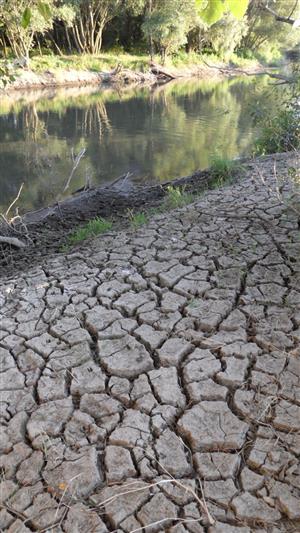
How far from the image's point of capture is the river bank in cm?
2098

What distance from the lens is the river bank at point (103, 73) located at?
21.0m

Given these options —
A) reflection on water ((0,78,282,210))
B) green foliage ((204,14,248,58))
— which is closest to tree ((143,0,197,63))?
green foliage ((204,14,248,58))

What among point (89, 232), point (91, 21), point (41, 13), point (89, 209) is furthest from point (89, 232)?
point (91, 21)

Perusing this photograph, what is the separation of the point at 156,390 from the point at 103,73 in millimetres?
24652

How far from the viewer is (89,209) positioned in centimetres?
673

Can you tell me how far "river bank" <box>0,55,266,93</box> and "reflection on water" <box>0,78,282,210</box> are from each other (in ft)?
5.39

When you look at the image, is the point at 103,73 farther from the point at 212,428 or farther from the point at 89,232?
the point at 212,428

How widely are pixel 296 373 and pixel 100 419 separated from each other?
1129mm

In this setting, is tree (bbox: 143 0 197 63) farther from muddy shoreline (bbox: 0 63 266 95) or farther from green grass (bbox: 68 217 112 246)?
green grass (bbox: 68 217 112 246)

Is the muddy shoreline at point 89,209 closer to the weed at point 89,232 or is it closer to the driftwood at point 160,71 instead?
the weed at point 89,232

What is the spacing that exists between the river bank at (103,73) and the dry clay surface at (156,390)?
1720cm

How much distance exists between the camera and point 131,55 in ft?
97.6

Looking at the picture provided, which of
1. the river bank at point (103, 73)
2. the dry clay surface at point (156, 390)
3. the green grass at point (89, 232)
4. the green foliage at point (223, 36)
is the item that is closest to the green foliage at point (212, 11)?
the dry clay surface at point (156, 390)

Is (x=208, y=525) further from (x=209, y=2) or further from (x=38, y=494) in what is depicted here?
(x=209, y=2)
